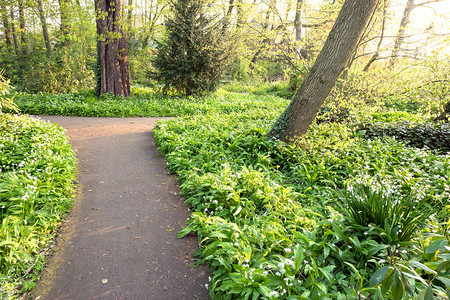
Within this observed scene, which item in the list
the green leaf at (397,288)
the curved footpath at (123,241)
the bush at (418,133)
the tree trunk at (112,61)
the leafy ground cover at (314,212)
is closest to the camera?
the green leaf at (397,288)

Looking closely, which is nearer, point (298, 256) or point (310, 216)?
point (298, 256)

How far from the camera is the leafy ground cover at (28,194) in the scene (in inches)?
101

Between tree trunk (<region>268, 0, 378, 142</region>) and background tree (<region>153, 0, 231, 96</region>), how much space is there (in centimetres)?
702

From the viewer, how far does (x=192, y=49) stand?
36.7 ft

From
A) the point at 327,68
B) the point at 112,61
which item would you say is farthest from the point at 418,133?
the point at 112,61

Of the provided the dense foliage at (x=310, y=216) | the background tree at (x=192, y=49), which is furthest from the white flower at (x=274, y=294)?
the background tree at (x=192, y=49)

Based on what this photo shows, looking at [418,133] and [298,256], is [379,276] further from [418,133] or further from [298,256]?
[418,133]

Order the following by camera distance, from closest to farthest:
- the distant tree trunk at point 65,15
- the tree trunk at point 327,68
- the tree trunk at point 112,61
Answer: the tree trunk at point 327,68 < the distant tree trunk at point 65,15 < the tree trunk at point 112,61

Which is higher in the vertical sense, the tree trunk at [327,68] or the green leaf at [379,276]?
the tree trunk at [327,68]

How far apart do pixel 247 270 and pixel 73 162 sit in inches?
165

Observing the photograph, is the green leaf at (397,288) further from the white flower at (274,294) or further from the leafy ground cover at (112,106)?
the leafy ground cover at (112,106)

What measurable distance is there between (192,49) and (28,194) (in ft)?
31.2

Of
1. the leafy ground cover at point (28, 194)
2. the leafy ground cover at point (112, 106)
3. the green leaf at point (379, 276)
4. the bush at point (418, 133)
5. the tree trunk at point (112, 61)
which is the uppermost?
the tree trunk at point (112, 61)

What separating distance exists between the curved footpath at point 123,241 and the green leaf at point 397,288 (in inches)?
80.5
